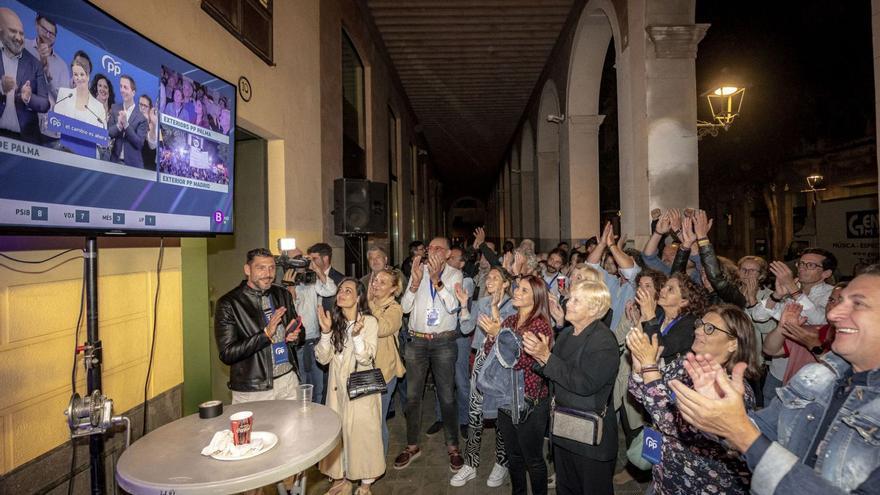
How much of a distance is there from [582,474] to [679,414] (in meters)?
0.74

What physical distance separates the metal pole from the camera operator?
200cm

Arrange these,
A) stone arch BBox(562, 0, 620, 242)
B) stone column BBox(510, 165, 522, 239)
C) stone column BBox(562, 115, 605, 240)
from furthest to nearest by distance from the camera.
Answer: stone column BBox(510, 165, 522, 239), stone column BBox(562, 115, 605, 240), stone arch BBox(562, 0, 620, 242)

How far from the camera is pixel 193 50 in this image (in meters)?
3.26

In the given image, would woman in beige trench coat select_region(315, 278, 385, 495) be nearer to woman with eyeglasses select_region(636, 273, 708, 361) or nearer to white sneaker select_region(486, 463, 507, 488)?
white sneaker select_region(486, 463, 507, 488)

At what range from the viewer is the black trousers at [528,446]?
109 inches

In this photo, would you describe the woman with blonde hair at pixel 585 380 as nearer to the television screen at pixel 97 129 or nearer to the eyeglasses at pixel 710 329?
the eyeglasses at pixel 710 329

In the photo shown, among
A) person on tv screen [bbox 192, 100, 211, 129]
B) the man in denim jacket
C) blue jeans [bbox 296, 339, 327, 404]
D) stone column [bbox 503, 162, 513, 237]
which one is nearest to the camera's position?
the man in denim jacket

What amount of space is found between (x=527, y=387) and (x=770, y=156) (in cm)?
1742

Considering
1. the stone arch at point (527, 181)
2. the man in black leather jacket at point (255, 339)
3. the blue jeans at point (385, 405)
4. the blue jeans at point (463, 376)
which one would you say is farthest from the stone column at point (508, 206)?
the man in black leather jacket at point (255, 339)

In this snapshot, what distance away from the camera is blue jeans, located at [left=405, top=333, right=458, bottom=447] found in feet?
12.6

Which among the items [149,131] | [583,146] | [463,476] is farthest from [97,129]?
[583,146]

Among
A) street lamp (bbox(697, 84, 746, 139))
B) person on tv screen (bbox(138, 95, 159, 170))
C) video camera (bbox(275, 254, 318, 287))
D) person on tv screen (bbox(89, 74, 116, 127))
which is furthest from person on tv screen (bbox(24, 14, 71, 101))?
street lamp (bbox(697, 84, 746, 139))

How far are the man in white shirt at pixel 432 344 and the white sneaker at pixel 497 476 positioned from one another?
1.58ft

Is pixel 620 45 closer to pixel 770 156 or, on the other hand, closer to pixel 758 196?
pixel 770 156
